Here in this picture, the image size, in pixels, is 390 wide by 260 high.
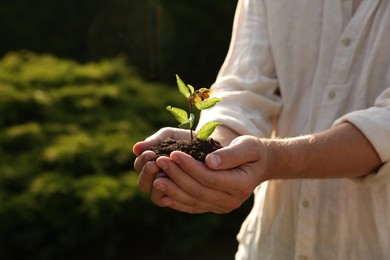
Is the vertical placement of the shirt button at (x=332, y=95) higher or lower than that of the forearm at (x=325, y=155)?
higher

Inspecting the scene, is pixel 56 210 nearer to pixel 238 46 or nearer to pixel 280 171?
pixel 238 46

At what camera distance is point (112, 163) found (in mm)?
5500

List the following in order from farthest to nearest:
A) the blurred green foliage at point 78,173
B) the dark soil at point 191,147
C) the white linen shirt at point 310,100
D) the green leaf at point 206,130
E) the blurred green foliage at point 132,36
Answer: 1. the blurred green foliage at point 132,36
2. the blurred green foliage at point 78,173
3. the white linen shirt at point 310,100
4. the green leaf at point 206,130
5. the dark soil at point 191,147

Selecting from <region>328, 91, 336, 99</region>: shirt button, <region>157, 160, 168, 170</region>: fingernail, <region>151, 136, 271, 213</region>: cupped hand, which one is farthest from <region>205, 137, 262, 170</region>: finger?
<region>328, 91, 336, 99</region>: shirt button

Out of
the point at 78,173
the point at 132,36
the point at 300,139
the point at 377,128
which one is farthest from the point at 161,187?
the point at 132,36

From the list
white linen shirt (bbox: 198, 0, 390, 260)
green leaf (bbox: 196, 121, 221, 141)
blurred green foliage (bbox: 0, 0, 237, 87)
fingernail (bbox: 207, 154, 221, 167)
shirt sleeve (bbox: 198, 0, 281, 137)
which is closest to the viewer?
fingernail (bbox: 207, 154, 221, 167)

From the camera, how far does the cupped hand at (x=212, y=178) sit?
201cm

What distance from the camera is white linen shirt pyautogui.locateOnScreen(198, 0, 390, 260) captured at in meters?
2.38

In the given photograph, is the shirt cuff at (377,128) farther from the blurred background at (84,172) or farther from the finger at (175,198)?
the blurred background at (84,172)

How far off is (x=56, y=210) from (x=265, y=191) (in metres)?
2.60

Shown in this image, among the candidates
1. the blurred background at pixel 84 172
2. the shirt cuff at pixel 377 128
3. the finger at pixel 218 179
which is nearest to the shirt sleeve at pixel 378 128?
the shirt cuff at pixel 377 128

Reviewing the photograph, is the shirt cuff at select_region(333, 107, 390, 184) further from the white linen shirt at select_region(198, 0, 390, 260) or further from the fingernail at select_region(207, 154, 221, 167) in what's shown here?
the fingernail at select_region(207, 154, 221, 167)

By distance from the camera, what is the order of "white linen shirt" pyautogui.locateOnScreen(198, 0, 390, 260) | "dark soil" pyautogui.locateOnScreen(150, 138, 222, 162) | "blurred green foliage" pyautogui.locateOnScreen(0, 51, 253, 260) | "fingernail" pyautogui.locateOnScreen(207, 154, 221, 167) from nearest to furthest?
"fingernail" pyautogui.locateOnScreen(207, 154, 221, 167), "dark soil" pyautogui.locateOnScreen(150, 138, 222, 162), "white linen shirt" pyautogui.locateOnScreen(198, 0, 390, 260), "blurred green foliage" pyautogui.locateOnScreen(0, 51, 253, 260)

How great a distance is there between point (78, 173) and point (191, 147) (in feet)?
10.8
